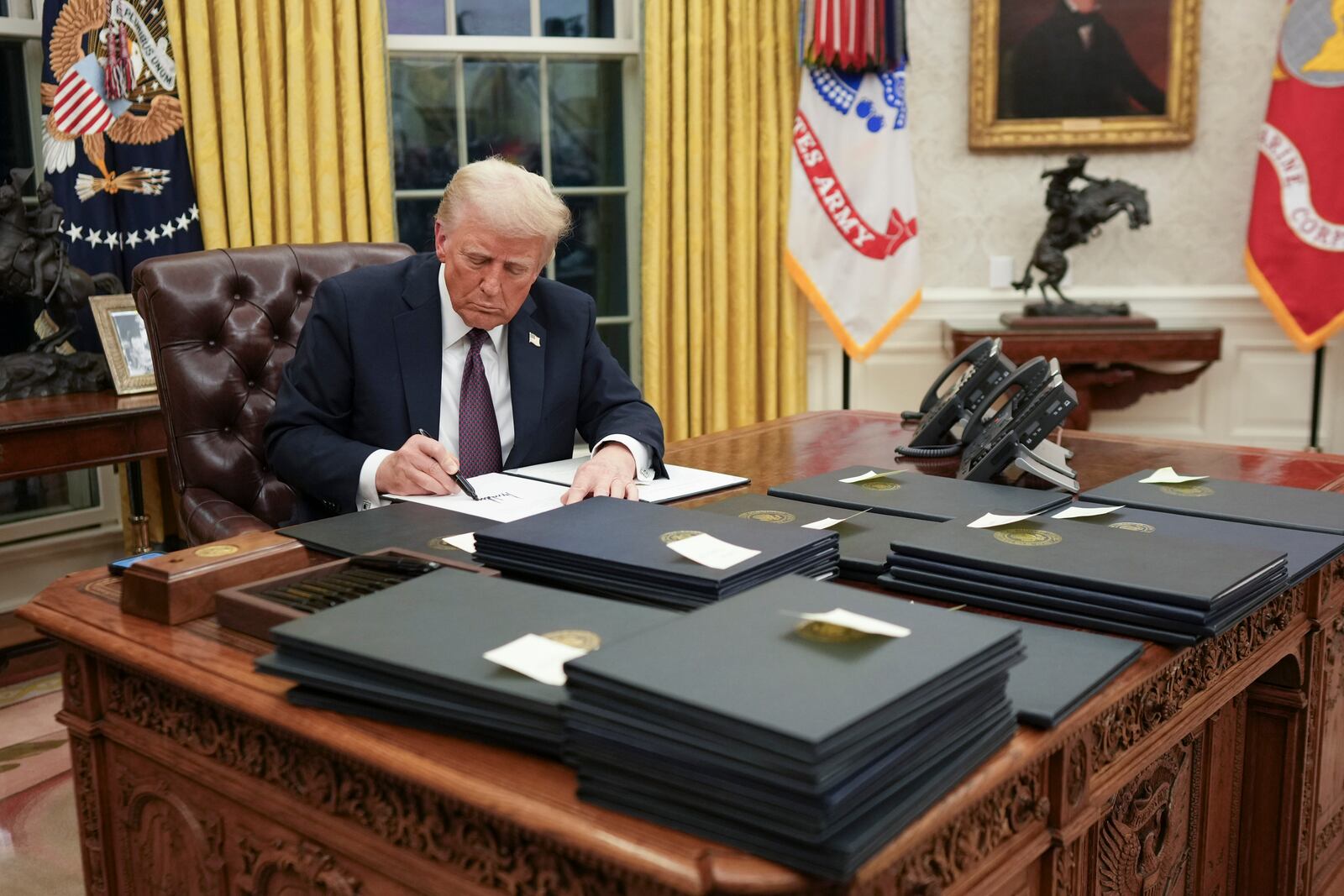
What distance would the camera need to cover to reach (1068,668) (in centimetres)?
123

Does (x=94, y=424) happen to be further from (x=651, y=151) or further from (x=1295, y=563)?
(x=1295, y=563)

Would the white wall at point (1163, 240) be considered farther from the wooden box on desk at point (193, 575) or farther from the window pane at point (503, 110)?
the wooden box on desk at point (193, 575)

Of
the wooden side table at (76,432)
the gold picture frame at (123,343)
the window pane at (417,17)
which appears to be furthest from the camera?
the window pane at (417,17)

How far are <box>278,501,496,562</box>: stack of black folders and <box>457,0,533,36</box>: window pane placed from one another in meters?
3.14

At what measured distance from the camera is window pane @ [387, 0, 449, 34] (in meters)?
4.46

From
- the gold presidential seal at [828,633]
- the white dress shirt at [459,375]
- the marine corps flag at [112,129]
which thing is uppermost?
the marine corps flag at [112,129]

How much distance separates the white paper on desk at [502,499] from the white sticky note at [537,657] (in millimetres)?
698

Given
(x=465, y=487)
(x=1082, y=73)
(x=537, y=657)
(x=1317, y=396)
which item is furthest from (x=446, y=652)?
(x=1317, y=396)

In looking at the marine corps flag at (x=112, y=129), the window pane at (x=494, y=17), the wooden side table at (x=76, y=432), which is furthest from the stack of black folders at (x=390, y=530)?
the window pane at (x=494, y=17)

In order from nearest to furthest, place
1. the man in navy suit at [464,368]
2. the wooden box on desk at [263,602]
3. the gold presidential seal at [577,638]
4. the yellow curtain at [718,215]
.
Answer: the gold presidential seal at [577,638] < the wooden box on desk at [263,602] < the man in navy suit at [464,368] < the yellow curtain at [718,215]

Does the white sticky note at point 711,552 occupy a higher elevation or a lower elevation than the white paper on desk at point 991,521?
higher

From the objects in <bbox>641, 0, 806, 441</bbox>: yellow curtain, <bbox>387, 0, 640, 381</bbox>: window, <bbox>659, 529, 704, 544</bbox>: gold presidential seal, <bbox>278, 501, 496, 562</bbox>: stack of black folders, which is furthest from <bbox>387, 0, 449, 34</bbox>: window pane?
<bbox>659, 529, 704, 544</bbox>: gold presidential seal

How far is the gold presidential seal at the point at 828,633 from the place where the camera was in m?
1.07

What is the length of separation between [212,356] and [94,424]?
102 centimetres
